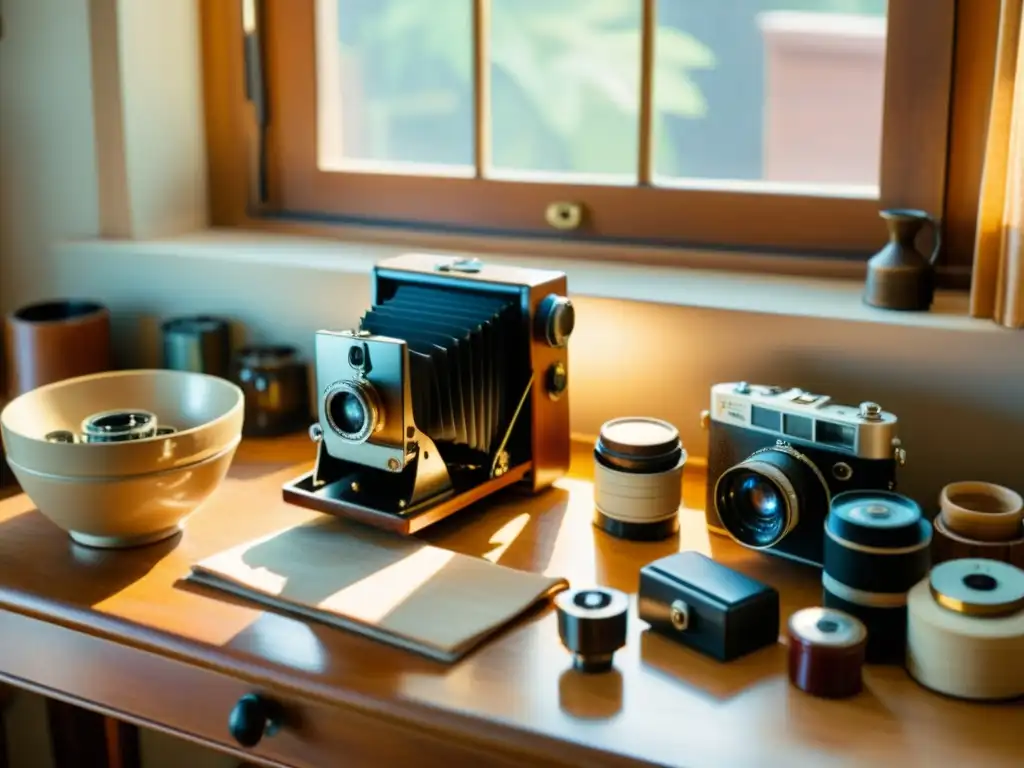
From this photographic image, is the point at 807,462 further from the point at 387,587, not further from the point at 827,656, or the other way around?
the point at 387,587

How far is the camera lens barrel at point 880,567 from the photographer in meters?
1.08

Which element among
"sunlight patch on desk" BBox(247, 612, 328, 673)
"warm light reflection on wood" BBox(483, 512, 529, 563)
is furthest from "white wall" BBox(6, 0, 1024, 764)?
"sunlight patch on desk" BBox(247, 612, 328, 673)

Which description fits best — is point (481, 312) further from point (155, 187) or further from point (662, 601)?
point (155, 187)

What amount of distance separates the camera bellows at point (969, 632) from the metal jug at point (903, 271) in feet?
1.45

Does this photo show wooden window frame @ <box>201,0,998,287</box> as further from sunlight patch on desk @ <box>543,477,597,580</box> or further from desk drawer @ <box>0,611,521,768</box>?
desk drawer @ <box>0,611,521,768</box>

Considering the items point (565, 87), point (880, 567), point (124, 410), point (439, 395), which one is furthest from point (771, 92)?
point (880, 567)

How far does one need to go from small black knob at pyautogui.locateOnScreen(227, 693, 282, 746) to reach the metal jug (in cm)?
78

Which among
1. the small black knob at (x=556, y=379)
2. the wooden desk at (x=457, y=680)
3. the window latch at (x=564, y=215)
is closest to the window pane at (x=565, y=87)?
the window latch at (x=564, y=215)

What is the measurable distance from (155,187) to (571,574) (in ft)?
3.26

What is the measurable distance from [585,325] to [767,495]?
0.40 metres

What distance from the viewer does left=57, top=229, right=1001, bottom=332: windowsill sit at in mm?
1445

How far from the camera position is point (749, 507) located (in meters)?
1.27

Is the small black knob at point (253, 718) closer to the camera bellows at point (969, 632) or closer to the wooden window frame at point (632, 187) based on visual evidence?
the camera bellows at point (969, 632)

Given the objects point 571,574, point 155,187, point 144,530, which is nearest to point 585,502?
point 571,574
